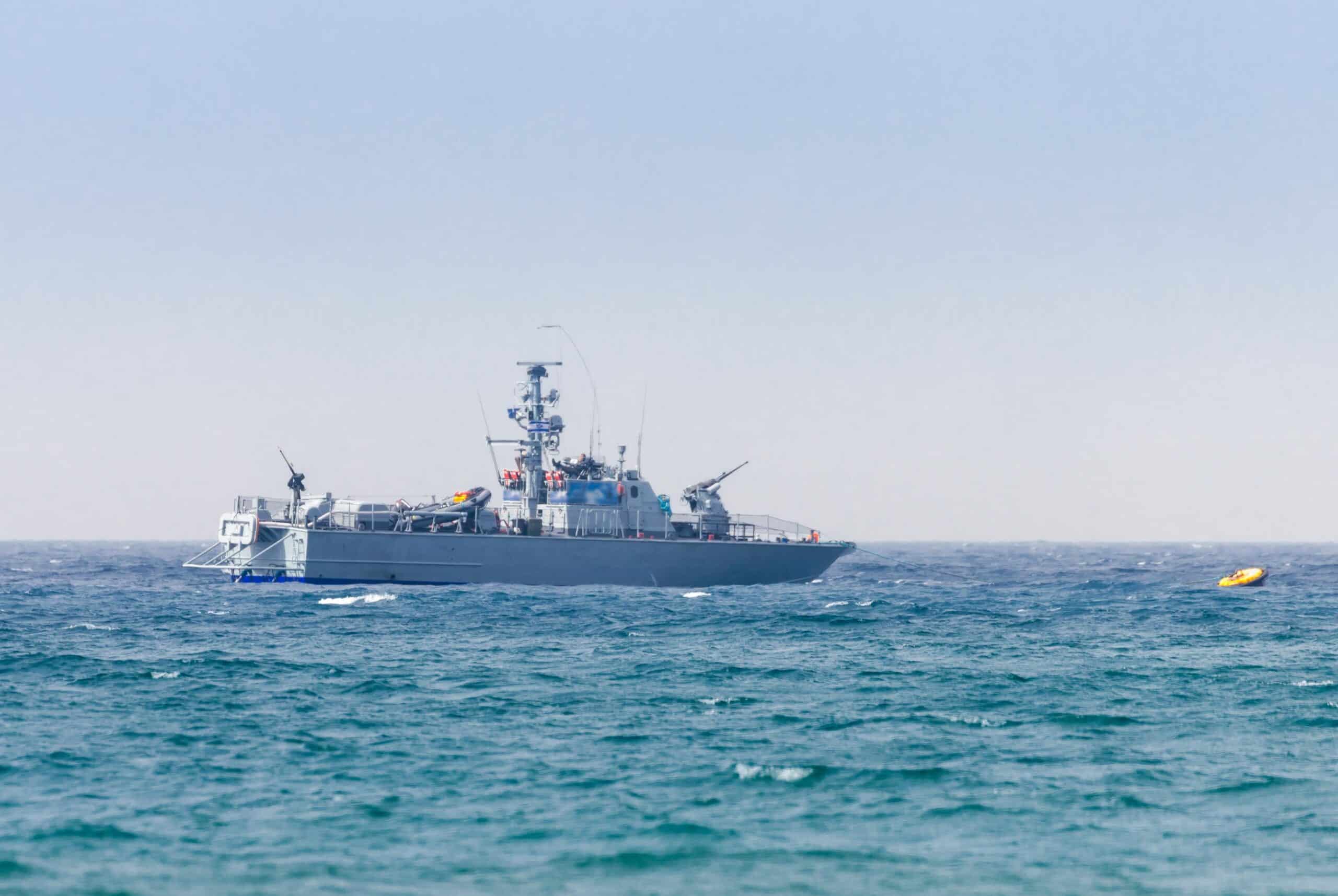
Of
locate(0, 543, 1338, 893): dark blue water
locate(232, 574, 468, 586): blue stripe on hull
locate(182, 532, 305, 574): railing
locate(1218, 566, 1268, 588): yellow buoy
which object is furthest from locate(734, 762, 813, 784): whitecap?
locate(1218, 566, 1268, 588): yellow buoy

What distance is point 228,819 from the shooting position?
1719 centimetres

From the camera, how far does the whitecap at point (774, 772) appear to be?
1959 centimetres

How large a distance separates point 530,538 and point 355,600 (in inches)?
354

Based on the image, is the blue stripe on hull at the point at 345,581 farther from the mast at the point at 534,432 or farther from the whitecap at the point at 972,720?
the whitecap at the point at 972,720

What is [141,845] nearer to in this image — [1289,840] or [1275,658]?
[1289,840]

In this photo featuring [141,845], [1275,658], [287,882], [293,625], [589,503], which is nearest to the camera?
[287,882]

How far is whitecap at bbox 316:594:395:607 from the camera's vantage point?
173ft

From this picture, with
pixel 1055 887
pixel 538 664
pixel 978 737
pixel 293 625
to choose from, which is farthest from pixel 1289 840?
Answer: pixel 293 625

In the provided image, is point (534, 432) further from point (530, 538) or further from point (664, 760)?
point (664, 760)

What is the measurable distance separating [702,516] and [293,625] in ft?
84.9

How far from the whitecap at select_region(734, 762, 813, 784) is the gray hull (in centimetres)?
4113

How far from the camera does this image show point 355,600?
54.6 meters

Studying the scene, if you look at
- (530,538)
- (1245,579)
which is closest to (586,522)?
(530,538)

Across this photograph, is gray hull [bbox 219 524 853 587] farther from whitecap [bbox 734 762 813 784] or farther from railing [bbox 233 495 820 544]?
whitecap [bbox 734 762 813 784]
